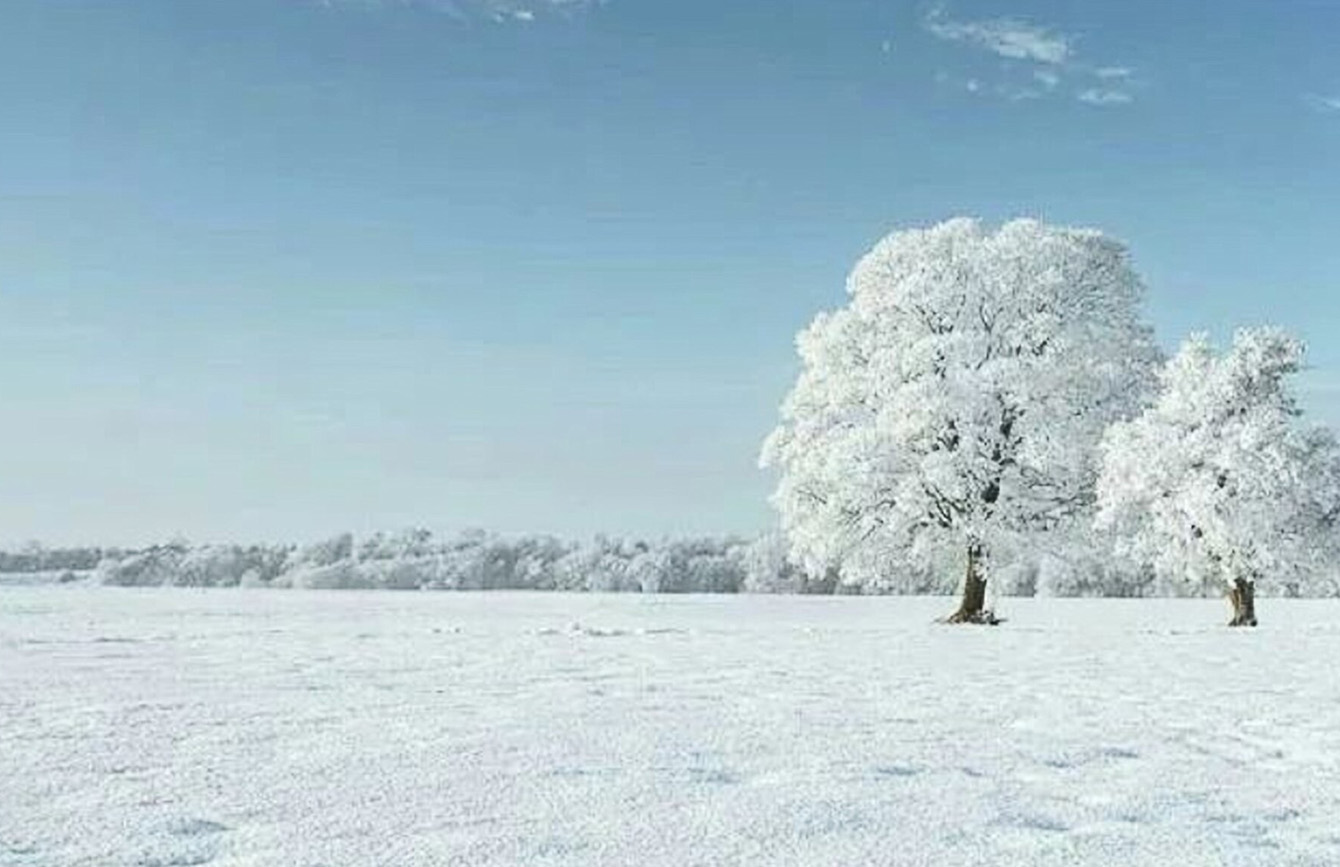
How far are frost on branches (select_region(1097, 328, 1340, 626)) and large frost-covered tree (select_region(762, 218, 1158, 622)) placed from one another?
4.47ft

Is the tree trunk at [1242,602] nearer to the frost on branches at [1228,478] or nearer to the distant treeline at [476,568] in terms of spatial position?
the frost on branches at [1228,478]

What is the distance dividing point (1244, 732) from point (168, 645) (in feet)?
53.9

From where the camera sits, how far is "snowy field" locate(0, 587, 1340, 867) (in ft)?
19.8

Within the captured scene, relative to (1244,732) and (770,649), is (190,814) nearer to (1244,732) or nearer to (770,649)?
(1244,732)

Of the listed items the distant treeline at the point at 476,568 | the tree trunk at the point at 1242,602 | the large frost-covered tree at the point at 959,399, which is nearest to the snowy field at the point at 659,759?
the large frost-covered tree at the point at 959,399

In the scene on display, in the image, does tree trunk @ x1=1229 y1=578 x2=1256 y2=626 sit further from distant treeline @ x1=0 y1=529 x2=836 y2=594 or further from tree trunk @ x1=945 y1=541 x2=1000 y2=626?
distant treeline @ x1=0 y1=529 x2=836 y2=594

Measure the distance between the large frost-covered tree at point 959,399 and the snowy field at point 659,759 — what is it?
13496mm

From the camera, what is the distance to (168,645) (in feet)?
69.3

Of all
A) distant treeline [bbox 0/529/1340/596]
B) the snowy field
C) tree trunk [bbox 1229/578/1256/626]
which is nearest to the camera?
the snowy field

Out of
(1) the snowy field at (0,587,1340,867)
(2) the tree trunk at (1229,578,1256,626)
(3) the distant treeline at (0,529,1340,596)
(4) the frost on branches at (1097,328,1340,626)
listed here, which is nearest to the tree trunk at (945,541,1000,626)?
(4) the frost on branches at (1097,328,1340,626)

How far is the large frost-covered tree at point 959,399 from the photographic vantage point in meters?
32.2

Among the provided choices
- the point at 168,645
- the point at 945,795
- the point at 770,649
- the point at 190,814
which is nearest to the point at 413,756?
the point at 190,814

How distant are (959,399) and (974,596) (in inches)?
215

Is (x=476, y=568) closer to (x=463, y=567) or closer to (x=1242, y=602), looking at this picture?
(x=463, y=567)
